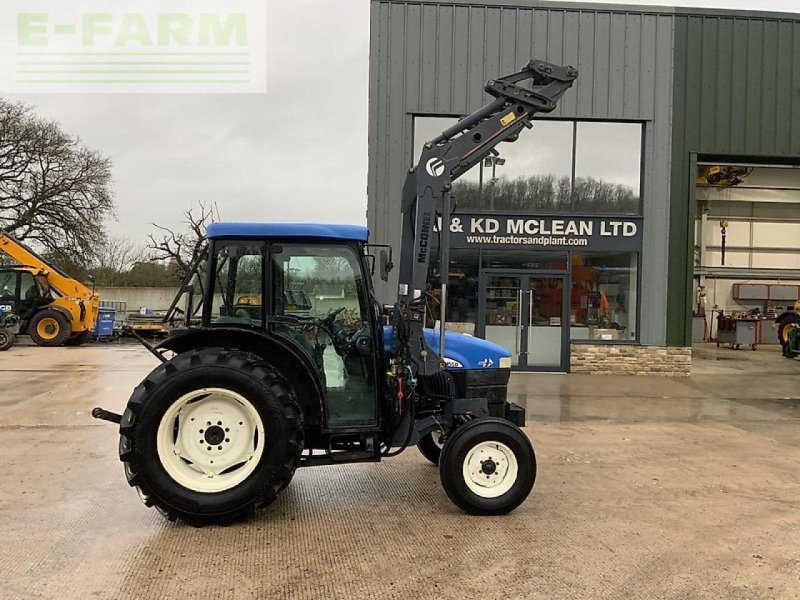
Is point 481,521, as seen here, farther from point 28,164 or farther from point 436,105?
point 28,164

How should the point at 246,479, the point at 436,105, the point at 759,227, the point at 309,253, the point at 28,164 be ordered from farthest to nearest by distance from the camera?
the point at 28,164 < the point at 759,227 < the point at 436,105 < the point at 309,253 < the point at 246,479

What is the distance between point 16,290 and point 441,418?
55.3 ft

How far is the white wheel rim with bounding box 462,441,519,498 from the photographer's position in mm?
4605

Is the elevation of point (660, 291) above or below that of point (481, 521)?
above

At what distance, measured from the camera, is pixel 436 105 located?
41.3 feet

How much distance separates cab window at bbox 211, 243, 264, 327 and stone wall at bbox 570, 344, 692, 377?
9501 millimetres

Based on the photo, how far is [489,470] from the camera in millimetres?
4621

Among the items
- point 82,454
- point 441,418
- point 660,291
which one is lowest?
point 82,454

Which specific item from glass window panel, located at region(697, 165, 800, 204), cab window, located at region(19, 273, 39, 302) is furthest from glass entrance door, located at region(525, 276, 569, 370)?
cab window, located at region(19, 273, 39, 302)

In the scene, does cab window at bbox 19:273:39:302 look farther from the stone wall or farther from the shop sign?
the stone wall

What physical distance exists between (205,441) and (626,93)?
451 inches

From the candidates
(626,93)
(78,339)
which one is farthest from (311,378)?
(78,339)

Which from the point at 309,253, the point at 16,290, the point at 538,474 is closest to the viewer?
the point at 309,253

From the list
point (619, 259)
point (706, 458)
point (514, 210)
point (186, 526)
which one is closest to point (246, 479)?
point (186, 526)
